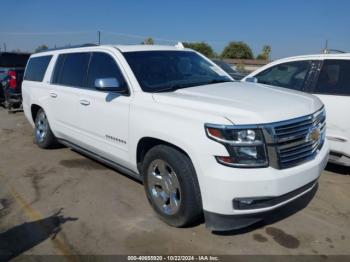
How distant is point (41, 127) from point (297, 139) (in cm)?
507

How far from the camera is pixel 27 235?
3.77 metres

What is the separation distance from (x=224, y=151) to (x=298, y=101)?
1.11 meters

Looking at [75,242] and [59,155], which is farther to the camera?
[59,155]

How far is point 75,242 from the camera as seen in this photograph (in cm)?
364

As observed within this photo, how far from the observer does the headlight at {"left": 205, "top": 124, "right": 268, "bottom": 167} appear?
3.15 m

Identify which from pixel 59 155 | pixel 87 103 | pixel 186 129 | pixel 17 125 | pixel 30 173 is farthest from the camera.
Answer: pixel 17 125

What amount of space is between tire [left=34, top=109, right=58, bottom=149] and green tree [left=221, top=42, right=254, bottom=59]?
199 feet

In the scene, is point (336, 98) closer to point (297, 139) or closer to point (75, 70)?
point (297, 139)

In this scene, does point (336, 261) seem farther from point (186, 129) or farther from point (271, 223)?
point (186, 129)

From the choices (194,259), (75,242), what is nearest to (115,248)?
Answer: (75,242)

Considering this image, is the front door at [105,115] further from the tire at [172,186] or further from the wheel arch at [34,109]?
the wheel arch at [34,109]

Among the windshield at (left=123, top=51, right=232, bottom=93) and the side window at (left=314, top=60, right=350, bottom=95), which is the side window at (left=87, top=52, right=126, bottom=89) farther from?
the side window at (left=314, top=60, right=350, bottom=95)

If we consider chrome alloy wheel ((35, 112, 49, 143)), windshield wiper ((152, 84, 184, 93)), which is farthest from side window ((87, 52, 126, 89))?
chrome alloy wheel ((35, 112, 49, 143))

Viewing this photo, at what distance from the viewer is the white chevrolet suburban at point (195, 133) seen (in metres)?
3.19
